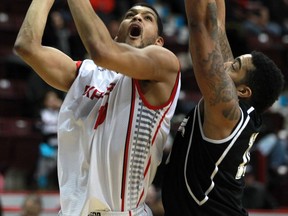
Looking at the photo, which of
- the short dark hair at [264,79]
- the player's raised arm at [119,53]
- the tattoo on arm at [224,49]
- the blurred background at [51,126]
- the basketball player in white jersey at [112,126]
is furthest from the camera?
the blurred background at [51,126]

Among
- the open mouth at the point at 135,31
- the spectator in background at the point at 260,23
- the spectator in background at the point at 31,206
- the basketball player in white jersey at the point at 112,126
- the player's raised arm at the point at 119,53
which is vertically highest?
the spectator in background at the point at 260,23

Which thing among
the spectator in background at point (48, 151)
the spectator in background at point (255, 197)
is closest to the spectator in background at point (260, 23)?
the spectator in background at point (255, 197)

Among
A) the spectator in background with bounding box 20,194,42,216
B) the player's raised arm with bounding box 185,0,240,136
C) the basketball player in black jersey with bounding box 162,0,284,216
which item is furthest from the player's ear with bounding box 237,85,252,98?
the spectator in background with bounding box 20,194,42,216

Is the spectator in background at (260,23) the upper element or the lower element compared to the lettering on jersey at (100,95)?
upper

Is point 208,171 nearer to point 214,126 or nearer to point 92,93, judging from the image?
point 214,126

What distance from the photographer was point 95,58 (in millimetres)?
3658

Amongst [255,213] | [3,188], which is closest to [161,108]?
[255,213]

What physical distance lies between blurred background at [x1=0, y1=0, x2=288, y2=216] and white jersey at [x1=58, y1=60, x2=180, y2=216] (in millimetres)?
3877

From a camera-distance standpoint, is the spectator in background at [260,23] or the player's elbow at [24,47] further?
the spectator in background at [260,23]

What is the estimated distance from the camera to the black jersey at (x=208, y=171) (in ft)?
13.2

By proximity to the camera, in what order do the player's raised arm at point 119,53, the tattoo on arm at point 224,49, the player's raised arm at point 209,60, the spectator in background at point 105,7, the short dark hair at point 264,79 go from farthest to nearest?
1. the spectator in background at point 105,7
2. the tattoo on arm at point 224,49
3. the short dark hair at point 264,79
4. the player's raised arm at point 209,60
5. the player's raised arm at point 119,53

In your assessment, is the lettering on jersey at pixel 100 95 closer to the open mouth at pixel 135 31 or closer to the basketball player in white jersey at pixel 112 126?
the basketball player in white jersey at pixel 112 126

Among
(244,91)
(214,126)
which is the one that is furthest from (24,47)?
(244,91)

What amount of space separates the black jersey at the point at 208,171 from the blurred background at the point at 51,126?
3.83 meters
